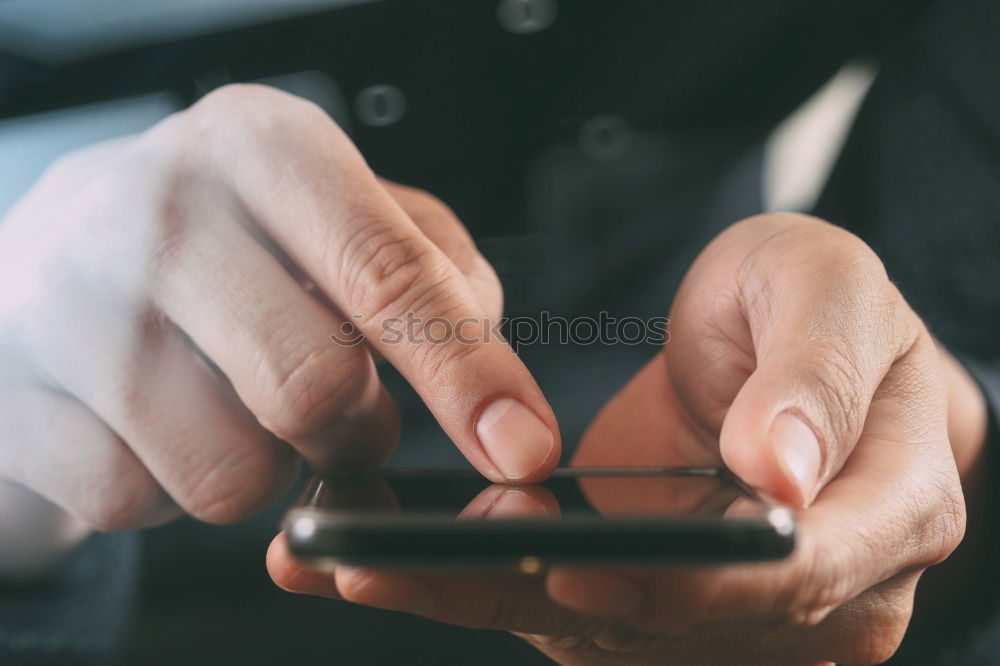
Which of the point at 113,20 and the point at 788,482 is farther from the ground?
the point at 113,20

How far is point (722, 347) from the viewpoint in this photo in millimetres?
256

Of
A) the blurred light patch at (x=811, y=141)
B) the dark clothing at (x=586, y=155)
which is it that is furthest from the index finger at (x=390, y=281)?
the blurred light patch at (x=811, y=141)

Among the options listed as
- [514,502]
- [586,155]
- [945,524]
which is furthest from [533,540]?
[586,155]

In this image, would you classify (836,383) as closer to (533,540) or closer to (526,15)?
(533,540)

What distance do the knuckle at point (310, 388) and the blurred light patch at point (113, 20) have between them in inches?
9.3

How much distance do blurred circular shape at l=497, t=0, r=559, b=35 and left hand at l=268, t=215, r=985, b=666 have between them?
196 mm

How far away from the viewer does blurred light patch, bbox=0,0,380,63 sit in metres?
0.35

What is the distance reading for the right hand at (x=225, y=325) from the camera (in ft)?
0.71

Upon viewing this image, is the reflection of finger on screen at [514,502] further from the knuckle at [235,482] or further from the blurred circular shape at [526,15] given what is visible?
the blurred circular shape at [526,15]

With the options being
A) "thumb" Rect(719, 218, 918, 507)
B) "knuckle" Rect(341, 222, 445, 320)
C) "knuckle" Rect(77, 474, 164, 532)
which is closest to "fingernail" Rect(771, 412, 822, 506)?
"thumb" Rect(719, 218, 918, 507)

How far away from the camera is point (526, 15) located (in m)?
0.39

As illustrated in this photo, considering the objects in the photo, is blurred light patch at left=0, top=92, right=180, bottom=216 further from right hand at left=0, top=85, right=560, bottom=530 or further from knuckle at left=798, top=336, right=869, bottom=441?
knuckle at left=798, top=336, right=869, bottom=441

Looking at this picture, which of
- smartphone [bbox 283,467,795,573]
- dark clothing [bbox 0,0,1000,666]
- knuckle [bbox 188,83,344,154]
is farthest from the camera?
dark clothing [bbox 0,0,1000,666]

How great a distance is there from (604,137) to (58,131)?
0.29 meters
